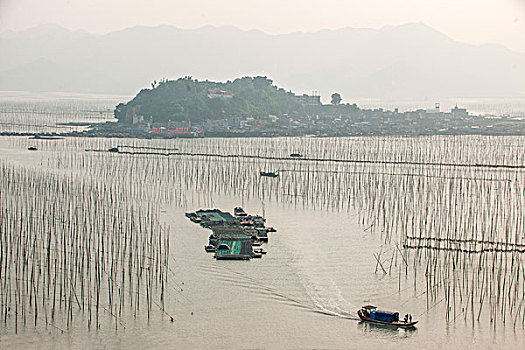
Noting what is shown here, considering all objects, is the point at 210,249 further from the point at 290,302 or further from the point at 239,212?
the point at 239,212

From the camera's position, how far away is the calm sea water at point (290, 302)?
11602 millimetres

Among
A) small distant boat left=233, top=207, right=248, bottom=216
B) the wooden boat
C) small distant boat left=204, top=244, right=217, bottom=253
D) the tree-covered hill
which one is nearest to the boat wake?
the wooden boat

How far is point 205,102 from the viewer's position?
5925 cm

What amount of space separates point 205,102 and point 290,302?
4712 cm

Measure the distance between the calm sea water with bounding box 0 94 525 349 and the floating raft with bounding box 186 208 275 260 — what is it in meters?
0.28

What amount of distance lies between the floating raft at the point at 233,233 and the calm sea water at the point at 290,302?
28 centimetres

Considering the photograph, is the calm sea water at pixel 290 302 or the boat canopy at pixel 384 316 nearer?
the calm sea water at pixel 290 302

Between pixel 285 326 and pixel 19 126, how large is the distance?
4461cm

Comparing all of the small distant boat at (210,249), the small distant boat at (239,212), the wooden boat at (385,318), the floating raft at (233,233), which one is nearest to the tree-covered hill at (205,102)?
the small distant boat at (239,212)

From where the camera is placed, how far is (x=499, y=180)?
25.6m

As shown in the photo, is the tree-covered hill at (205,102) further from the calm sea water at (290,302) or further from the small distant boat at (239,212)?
the calm sea water at (290,302)

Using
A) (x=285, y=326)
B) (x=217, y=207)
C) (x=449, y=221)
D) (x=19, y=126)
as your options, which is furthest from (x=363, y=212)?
(x=19, y=126)

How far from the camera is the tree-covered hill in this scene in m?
55.7

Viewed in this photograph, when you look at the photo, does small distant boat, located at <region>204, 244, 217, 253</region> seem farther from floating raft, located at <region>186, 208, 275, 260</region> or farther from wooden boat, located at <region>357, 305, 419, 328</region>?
wooden boat, located at <region>357, 305, 419, 328</region>
